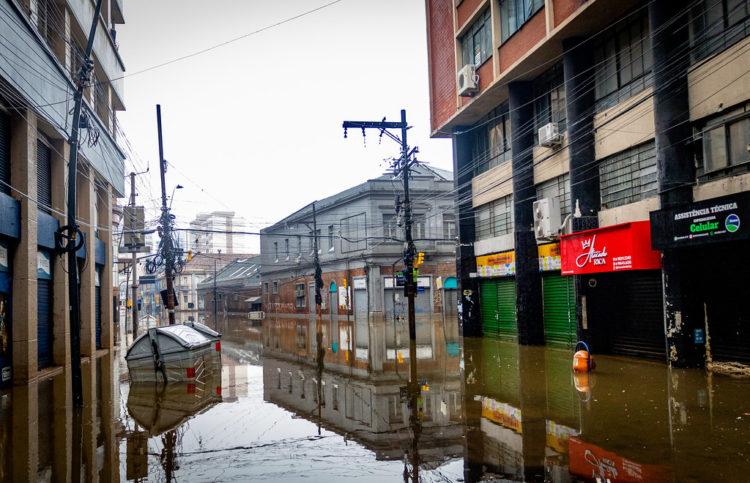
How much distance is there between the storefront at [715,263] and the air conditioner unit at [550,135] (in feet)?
18.4

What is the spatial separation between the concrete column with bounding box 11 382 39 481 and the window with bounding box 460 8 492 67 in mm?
19181

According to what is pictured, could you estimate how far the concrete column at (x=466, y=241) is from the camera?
26.6m

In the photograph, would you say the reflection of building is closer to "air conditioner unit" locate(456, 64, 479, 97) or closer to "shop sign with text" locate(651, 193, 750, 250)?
"shop sign with text" locate(651, 193, 750, 250)

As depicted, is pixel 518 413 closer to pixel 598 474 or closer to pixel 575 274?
pixel 598 474

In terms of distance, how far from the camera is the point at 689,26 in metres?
14.5

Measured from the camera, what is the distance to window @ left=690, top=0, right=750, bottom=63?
12875 millimetres

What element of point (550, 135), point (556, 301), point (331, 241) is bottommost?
point (556, 301)

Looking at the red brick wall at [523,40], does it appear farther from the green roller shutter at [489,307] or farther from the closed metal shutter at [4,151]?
the closed metal shutter at [4,151]

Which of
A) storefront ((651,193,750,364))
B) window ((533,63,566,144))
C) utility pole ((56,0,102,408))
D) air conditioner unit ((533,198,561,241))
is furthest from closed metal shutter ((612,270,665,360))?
utility pole ((56,0,102,408))

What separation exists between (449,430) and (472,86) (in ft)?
57.1

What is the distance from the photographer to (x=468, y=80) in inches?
928

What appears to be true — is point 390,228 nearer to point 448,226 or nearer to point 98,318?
point 448,226

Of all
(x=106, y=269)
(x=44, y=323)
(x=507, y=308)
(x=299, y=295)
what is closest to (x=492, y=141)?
(x=507, y=308)

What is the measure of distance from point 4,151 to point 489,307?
19003mm
